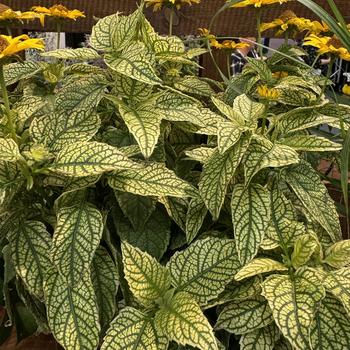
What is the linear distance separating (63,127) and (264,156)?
272 millimetres

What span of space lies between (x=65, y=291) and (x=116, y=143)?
231mm

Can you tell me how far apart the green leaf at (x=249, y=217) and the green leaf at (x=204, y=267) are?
0.03 m

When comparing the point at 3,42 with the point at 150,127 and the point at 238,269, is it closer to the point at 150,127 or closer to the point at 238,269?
the point at 150,127

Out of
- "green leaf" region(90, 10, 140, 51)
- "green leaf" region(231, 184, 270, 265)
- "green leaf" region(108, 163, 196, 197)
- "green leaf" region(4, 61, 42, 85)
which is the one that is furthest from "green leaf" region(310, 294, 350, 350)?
"green leaf" region(4, 61, 42, 85)

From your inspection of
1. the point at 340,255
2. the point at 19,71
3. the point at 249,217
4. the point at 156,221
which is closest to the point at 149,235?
the point at 156,221

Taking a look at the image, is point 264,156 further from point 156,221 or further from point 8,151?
point 8,151

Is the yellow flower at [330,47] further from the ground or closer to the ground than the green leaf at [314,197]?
further from the ground

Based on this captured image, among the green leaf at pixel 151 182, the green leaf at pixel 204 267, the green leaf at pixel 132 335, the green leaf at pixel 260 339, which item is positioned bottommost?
the green leaf at pixel 260 339

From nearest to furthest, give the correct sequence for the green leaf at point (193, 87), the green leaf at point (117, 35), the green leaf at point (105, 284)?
the green leaf at point (105, 284) → the green leaf at point (117, 35) → the green leaf at point (193, 87)

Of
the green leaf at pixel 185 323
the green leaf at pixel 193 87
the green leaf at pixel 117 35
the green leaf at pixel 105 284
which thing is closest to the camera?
the green leaf at pixel 185 323

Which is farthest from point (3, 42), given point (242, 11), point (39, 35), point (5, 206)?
point (39, 35)

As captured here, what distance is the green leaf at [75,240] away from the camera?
613 mm

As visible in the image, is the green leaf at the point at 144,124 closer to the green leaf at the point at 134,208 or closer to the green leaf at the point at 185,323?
the green leaf at the point at 134,208

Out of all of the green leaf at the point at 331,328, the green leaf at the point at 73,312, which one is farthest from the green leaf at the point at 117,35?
the green leaf at the point at 331,328
